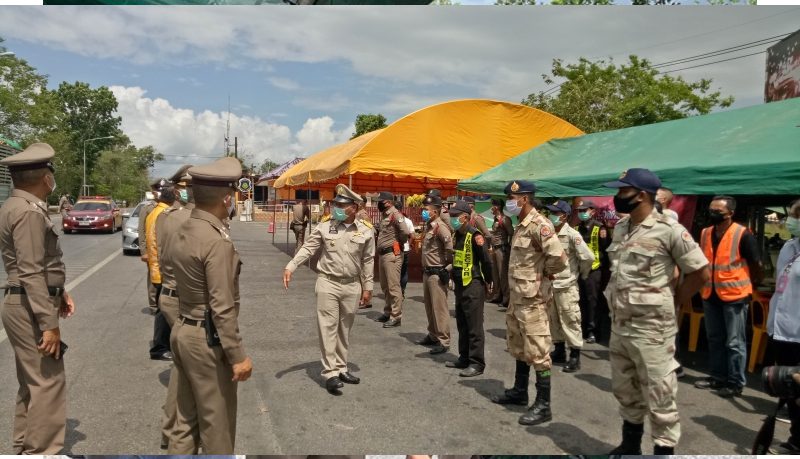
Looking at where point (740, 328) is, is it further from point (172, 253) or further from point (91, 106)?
point (91, 106)

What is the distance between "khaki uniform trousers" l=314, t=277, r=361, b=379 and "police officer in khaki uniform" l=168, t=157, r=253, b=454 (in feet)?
6.91

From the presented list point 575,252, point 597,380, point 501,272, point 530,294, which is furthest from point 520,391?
point 501,272

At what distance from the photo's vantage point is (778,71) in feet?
41.3

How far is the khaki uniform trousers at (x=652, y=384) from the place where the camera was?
11.5ft

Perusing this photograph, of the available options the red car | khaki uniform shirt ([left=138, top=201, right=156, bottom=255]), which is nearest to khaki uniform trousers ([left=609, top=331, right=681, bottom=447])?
khaki uniform shirt ([left=138, top=201, right=156, bottom=255])

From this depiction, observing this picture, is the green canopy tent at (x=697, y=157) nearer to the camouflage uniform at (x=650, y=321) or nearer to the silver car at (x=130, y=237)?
the camouflage uniform at (x=650, y=321)

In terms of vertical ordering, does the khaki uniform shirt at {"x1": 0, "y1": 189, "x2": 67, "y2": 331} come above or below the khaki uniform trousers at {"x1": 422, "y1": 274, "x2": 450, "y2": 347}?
above

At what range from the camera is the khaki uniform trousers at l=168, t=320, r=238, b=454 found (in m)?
2.98

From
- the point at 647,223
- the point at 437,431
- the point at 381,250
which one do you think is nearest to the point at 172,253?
the point at 437,431

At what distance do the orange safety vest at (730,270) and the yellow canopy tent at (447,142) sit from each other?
23.5 ft

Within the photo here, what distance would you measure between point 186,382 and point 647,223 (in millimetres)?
2999

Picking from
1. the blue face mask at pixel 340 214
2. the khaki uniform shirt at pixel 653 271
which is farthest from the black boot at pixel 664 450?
the blue face mask at pixel 340 214

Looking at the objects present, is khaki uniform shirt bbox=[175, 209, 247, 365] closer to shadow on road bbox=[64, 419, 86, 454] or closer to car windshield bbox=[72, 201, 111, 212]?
shadow on road bbox=[64, 419, 86, 454]

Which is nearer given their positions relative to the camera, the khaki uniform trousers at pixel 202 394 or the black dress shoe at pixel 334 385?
the khaki uniform trousers at pixel 202 394
